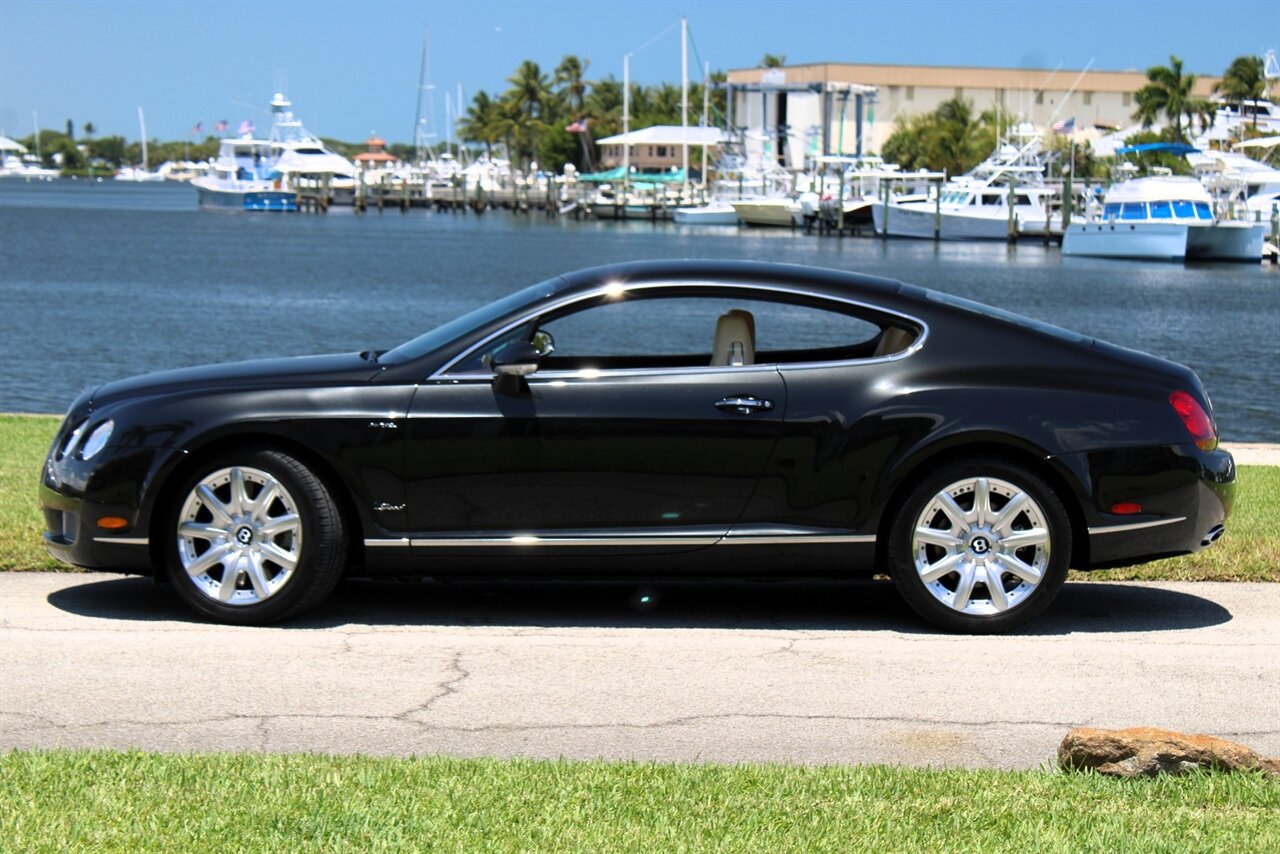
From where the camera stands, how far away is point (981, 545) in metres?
6.74

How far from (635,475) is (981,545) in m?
1.43

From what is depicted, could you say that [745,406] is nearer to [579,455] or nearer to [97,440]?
[579,455]

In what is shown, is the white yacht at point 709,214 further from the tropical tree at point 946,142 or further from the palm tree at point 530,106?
the palm tree at point 530,106

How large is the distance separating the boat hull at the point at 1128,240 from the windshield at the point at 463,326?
217 ft

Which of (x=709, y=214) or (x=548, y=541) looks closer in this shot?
(x=548, y=541)

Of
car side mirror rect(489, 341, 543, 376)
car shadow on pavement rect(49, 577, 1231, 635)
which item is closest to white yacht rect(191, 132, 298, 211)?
car shadow on pavement rect(49, 577, 1231, 635)

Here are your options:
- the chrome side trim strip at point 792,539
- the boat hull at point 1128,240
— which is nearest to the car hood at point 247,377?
the chrome side trim strip at point 792,539

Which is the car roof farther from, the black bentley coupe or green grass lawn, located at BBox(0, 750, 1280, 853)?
green grass lawn, located at BBox(0, 750, 1280, 853)

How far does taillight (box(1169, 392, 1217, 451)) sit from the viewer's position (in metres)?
6.87

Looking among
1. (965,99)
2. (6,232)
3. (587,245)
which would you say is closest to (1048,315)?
(587,245)

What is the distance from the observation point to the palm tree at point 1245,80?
4198 inches

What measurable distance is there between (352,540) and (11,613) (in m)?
1.50

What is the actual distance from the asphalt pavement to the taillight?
0.80 meters

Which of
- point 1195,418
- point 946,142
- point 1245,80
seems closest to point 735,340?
point 1195,418
